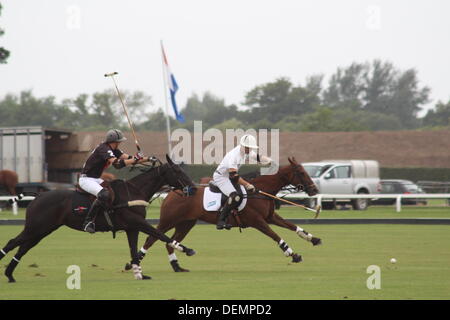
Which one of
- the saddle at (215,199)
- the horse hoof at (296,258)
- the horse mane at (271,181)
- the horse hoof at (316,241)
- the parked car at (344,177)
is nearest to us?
the horse hoof at (296,258)

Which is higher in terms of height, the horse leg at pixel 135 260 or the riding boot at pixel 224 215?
the riding boot at pixel 224 215

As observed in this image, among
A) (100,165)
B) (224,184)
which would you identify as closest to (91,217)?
(100,165)

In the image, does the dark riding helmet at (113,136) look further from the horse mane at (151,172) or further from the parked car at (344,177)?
the parked car at (344,177)

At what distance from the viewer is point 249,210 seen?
A: 53.1ft

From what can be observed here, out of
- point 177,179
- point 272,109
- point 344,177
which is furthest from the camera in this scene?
point 272,109

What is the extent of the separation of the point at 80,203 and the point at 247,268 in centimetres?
318

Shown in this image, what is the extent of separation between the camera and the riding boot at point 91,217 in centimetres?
1390

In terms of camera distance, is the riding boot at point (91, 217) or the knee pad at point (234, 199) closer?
the riding boot at point (91, 217)

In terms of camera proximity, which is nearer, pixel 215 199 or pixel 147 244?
pixel 147 244

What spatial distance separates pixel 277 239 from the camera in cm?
1555

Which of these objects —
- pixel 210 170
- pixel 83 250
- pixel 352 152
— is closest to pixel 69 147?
pixel 210 170

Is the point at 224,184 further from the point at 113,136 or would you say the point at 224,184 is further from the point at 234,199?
the point at 113,136

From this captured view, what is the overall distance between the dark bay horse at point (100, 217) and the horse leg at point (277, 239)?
227cm

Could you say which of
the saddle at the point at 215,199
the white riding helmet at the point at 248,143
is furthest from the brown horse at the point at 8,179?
the white riding helmet at the point at 248,143
